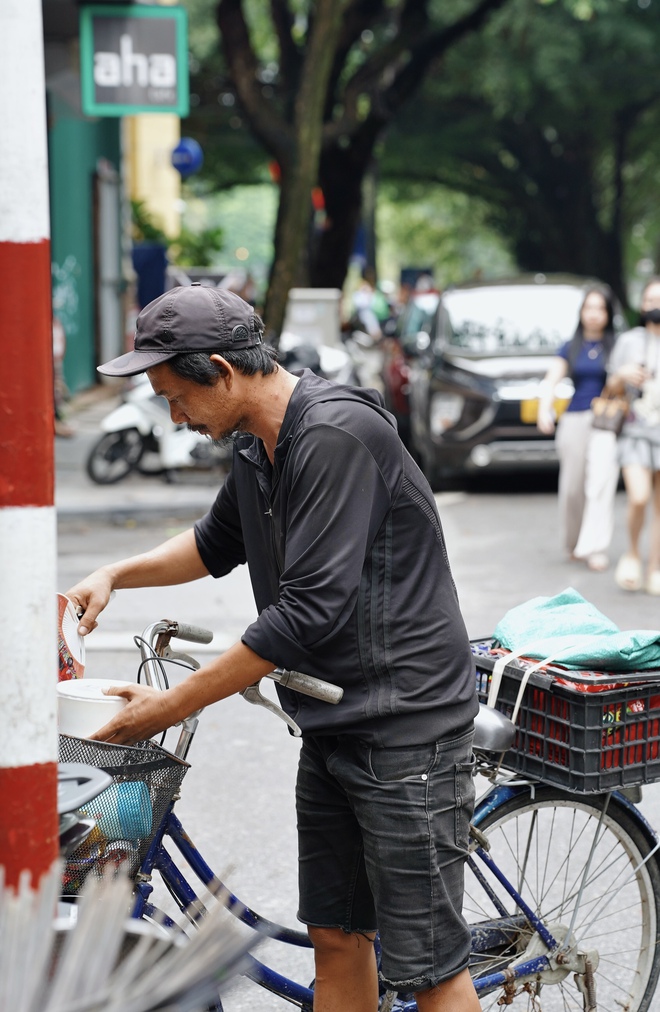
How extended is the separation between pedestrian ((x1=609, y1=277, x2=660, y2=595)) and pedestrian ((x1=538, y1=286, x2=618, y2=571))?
0.33m

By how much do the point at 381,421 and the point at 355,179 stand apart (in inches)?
693

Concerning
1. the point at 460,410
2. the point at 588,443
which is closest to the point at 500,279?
the point at 460,410

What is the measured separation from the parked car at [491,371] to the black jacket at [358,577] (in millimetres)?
8747

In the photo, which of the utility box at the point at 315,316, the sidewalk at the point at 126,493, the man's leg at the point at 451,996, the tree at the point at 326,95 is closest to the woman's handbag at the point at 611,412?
the sidewalk at the point at 126,493

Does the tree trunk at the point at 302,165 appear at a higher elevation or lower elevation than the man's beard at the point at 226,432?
higher

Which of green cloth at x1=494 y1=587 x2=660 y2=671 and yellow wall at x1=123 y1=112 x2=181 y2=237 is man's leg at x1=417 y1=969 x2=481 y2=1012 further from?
yellow wall at x1=123 y1=112 x2=181 y2=237

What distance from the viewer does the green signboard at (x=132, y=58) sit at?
34.7 ft

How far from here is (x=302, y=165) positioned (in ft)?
41.1

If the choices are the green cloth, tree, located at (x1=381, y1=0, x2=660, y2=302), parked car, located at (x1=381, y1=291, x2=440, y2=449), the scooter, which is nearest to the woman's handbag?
the scooter

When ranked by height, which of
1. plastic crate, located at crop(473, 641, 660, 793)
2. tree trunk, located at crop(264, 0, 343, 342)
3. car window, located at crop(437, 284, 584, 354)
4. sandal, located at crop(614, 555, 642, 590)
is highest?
tree trunk, located at crop(264, 0, 343, 342)

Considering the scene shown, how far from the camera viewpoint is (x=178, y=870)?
2549 millimetres

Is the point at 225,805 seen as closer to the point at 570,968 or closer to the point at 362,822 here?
the point at 570,968

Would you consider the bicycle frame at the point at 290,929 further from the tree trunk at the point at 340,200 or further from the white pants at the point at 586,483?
the tree trunk at the point at 340,200

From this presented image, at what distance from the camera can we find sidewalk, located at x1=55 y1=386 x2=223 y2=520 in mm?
10344
